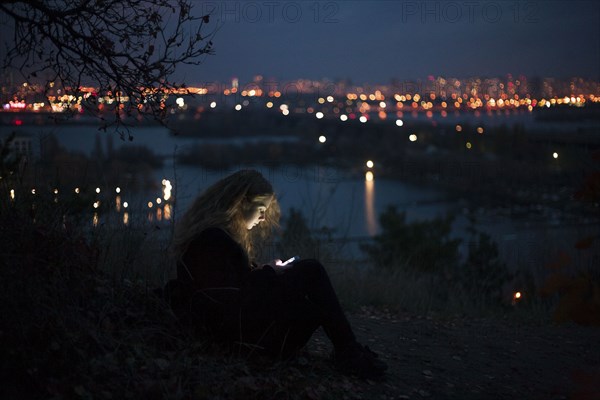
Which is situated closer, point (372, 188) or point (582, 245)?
point (582, 245)

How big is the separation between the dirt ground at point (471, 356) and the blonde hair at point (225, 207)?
1.08 metres

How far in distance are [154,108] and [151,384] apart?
7.08ft

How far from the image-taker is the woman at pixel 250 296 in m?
3.83

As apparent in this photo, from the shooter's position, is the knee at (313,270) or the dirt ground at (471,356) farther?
the dirt ground at (471,356)

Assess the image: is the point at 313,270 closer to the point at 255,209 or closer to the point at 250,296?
the point at 250,296

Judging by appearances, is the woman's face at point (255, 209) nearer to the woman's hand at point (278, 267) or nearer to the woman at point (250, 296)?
the woman at point (250, 296)

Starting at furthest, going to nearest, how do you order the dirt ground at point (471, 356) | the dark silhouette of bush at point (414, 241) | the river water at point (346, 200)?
the dark silhouette of bush at point (414, 241) → the river water at point (346, 200) → the dirt ground at point (471, 356)

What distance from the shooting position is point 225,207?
4023 mm

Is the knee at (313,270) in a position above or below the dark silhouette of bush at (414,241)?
above

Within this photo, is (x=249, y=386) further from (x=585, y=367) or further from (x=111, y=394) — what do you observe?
(x=585, y=367)

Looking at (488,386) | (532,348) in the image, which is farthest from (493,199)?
(488,386)

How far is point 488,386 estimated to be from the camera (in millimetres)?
4305

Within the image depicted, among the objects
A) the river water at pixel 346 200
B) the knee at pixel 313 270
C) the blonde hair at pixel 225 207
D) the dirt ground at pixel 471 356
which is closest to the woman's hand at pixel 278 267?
the knee at pixel 313 270

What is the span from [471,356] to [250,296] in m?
2.07
